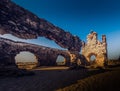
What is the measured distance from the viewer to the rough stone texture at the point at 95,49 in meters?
20.8

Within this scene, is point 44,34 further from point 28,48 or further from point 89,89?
point 89,89

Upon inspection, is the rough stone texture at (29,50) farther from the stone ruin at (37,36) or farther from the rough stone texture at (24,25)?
the rough stone texture at (24,25)

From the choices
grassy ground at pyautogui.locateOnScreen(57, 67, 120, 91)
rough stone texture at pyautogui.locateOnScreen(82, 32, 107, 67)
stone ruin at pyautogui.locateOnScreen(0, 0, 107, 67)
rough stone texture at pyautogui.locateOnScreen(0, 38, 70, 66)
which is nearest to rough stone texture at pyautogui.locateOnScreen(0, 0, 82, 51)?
stone ruin at pyautogui.locateOnScreen(0, 0, 107, 67)

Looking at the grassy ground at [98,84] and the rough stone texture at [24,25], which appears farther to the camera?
the rough stone texture at [24,25]

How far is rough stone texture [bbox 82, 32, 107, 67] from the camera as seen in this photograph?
20750 millimetres

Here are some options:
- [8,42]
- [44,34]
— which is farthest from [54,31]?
[8,42]

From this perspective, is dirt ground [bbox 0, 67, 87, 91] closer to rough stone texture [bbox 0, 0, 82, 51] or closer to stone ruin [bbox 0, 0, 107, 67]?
stone ruin [bbox 0, 0, 107, 67]

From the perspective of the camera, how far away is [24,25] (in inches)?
540

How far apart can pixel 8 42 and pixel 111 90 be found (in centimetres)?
1046

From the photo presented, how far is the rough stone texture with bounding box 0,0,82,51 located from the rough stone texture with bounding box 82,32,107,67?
5213 mm

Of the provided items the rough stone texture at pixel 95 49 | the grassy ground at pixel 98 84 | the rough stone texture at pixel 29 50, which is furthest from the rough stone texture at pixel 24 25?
the grassy ground at pixel 98 84

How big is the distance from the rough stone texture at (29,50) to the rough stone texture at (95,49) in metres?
4.72

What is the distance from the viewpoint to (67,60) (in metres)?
19.2

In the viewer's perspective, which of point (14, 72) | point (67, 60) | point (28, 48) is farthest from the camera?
point (67, 60)
